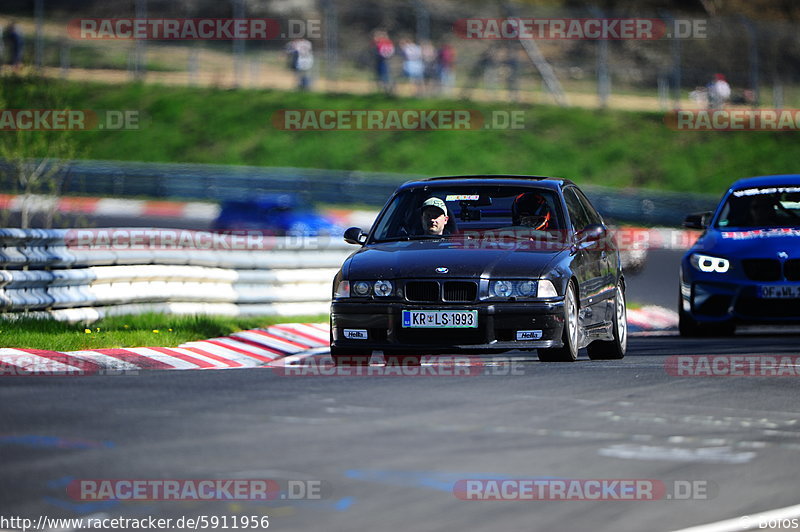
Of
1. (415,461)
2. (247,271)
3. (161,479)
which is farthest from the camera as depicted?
(247,271)

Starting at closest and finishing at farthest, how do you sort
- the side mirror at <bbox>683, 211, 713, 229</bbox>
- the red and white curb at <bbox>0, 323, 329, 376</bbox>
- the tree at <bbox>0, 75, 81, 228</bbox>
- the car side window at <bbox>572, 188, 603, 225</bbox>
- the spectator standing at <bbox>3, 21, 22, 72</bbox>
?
the red and white curb at <bbox>0, 323, 329, 376</bbox> → the car side window at <bbox>572, 188, 603, 225</bbox> → the side mirror at <bbox>683, 211, 713, 229</bbox> → the tree at <bbox>0, 75, 81, 228</bbox> → the spectator standing at <bbox>3, 21, 22, 72</bbox>

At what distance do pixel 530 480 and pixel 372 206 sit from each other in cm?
3181

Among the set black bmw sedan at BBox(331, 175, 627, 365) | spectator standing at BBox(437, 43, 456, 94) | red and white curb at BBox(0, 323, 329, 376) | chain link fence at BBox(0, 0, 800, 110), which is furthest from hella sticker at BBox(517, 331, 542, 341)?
spectator standing at BBox(437, 43, 456, 94)

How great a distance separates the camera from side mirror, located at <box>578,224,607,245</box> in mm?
12109

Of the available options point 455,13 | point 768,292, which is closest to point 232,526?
point 768,292

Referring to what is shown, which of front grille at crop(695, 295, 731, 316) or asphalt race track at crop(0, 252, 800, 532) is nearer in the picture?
asphalt race track at crop(0, 252, 800, 532)

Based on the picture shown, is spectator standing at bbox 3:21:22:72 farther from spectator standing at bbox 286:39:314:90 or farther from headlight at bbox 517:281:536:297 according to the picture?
headlight at bbox 517:281:536:297

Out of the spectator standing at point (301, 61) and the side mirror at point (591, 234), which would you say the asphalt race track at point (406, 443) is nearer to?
the side mirror at point (591, 234)

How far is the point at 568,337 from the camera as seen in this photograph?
10992 millimetres

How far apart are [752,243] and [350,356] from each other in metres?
4.79

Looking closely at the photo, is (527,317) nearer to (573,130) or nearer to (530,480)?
(530,480)

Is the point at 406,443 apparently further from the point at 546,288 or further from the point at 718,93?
the point at 718,93

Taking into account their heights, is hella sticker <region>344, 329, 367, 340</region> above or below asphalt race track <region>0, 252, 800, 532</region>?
above

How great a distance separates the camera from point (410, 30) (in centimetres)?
4944
